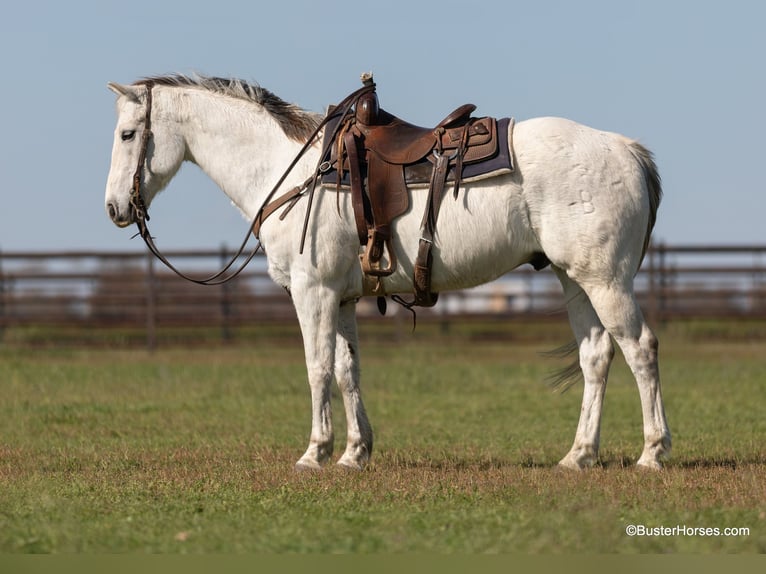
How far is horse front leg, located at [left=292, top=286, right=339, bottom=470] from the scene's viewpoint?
770 cm

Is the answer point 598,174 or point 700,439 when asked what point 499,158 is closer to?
point 598,174

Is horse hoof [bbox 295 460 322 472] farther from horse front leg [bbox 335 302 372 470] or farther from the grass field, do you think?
horse front leg [bbox 335 302 372 470]

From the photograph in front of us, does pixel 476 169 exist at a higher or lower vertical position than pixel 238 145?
lower

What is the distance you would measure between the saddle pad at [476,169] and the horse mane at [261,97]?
0.62 metres

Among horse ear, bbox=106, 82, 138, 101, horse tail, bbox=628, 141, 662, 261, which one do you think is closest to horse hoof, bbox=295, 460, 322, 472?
horse tail, bbox=628, 141, 662, 261

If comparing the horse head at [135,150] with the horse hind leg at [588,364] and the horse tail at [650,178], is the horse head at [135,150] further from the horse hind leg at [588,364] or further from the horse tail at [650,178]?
the horse tail at [650,178]

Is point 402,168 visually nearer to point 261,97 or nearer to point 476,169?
point 476,169

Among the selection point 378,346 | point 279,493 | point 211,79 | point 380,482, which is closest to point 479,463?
point 380,482

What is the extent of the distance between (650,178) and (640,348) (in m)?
1.17

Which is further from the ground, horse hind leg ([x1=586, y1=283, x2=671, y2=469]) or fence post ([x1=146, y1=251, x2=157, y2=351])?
horse hind leg ([x1=586, y1=283, x2=671, y2=469])

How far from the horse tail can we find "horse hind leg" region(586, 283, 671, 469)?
0.43 meters

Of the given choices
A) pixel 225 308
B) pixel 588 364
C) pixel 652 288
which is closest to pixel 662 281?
pixel 652 288

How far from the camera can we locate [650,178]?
779cm

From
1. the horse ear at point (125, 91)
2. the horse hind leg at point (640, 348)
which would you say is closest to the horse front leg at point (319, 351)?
the horse hind leg at point (640, 348)
